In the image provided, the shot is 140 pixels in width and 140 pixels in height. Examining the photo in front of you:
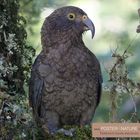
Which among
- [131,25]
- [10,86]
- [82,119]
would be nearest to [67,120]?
[82,119]

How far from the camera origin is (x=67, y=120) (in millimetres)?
5637

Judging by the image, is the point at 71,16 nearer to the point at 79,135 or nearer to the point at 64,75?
the point at 64,75

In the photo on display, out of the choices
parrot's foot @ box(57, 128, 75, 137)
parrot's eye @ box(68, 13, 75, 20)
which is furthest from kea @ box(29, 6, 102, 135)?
parrot's foot @ box(57, 128, 75, 137)

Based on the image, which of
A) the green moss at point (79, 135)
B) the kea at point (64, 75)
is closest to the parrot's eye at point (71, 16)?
the kea at point (64, 75)

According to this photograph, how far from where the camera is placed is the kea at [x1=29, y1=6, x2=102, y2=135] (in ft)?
18.0

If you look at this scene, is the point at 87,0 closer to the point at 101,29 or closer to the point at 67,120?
the point at 101,29

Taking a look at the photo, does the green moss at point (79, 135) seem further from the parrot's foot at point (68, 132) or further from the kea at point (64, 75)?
the kea at point (64, 75)

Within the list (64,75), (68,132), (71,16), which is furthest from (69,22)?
(68,132)

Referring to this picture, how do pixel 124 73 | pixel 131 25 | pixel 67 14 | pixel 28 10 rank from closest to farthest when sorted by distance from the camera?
1. pixel 124 73
2. pixel 67 14
3. pixel 28 10
4. pixel 131 25

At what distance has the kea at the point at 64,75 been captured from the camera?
18.0ft

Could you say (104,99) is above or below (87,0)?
below

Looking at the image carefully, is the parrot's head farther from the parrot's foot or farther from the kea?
the parrot's foot

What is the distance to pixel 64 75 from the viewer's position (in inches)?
216

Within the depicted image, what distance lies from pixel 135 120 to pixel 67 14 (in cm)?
93
